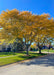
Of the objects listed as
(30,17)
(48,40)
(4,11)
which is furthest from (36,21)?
(48,40)

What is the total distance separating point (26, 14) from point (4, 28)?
573 centimetres

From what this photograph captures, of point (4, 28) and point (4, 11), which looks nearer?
point (4, 11)

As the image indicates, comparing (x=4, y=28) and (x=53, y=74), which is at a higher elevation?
(x=4, y=28)

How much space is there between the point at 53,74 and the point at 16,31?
15.7 metres

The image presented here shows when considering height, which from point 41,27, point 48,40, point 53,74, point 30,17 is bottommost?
point 53,74

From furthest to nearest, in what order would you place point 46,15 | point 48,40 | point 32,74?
1. point 48,40
2. point 46,15
3. point 32,74

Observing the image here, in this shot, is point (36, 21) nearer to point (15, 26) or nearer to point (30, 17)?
point (30, 17)

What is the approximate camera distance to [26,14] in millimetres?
19094

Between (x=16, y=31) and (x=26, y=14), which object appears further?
(x=16, y=31)

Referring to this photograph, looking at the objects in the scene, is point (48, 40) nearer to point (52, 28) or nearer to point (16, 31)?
point (52, 28)

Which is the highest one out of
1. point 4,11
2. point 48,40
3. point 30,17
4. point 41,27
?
point 4,11

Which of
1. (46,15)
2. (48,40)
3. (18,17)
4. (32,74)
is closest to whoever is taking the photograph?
(32,74)

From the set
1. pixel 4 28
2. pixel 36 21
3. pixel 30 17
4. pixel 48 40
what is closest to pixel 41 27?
pixel 36 21

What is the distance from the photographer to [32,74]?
595cm
